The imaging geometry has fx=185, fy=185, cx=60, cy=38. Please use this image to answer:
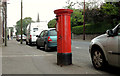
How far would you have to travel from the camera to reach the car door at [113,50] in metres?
4.93

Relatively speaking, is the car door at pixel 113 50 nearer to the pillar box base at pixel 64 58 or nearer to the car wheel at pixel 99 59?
the car wheel at pixel 99 59

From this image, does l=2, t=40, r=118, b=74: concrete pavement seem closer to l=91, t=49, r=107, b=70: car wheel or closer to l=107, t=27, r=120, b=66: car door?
l=91, t=49, r=107, b=70: car wheel

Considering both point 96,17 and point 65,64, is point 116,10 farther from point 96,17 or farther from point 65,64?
point 65,64

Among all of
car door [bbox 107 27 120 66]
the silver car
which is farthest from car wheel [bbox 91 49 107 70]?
car door [bbox 107 27 120 66]

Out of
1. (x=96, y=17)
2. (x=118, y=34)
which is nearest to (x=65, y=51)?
(x=118, y=34)

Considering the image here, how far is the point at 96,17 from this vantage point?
107 feet

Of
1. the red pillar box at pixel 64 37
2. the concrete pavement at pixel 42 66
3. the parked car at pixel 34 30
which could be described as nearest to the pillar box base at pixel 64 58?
the red pillar box at pixel 64 37

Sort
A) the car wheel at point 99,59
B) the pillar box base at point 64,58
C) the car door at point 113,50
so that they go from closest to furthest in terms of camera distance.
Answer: the car door at point 113,50
the car wheel at point 99,59
the pillar box base at point 64,58

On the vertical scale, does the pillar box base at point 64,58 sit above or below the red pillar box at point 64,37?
below

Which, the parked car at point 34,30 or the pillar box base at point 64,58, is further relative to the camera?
the parked car at point 34,30

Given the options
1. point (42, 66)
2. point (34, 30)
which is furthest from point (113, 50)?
point (34, 30)

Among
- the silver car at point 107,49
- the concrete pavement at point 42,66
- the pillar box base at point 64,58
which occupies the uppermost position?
the silver car at point 107,49

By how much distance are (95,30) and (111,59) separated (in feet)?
98.3

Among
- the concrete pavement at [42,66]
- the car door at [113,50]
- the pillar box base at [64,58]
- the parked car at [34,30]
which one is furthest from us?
the parked car at [34,30]
